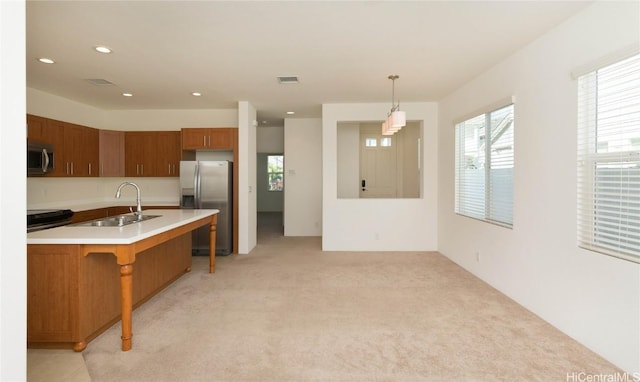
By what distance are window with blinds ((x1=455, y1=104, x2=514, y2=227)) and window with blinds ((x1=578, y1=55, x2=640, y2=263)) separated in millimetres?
1024

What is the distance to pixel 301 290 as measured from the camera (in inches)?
147

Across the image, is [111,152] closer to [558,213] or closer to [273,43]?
[273,43]

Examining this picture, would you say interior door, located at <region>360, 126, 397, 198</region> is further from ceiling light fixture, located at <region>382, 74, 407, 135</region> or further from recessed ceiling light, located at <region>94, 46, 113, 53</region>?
recessed ceiling light, located at <region>94, 46, 113, 53</region>

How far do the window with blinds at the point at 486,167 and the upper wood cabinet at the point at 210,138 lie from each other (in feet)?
12.5

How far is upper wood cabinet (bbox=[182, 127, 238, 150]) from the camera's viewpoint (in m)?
5.74

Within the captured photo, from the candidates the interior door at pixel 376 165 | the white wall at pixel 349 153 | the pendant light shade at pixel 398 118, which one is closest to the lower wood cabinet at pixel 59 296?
the pendant light shade at pixel 398 118

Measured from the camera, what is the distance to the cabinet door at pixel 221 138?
5742mm

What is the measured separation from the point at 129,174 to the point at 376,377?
568 cm

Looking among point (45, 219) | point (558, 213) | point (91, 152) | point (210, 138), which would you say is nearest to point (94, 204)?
point (91, 152)

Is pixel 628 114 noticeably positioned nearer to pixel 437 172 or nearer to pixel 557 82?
pixel 557 82

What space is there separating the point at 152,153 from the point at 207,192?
1.43 meters

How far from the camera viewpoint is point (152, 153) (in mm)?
5961
